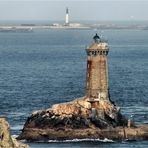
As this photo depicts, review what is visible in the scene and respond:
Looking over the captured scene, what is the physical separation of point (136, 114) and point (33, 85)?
2914 cm

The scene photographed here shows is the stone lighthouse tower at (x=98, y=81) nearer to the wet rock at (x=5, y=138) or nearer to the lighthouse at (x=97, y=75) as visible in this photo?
the lighthouse at (x=97, y=75)

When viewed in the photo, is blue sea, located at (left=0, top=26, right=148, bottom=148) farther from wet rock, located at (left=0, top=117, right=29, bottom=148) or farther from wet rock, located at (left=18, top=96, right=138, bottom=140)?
wet rock, located at (left=0, top=117, right=29, bottom=148)

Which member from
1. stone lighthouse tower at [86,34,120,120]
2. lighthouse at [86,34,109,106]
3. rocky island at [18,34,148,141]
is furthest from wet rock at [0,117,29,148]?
lighthouse at [86,34,109,106]

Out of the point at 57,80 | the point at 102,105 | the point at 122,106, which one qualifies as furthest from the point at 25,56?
the point at 102,105

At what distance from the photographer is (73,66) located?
465 feet

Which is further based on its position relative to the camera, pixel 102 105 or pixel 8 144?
pixel 102 105

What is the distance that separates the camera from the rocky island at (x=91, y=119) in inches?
2798

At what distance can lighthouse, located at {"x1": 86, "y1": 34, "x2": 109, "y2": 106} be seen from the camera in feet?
245

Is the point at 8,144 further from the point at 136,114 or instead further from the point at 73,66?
the point at 73,66

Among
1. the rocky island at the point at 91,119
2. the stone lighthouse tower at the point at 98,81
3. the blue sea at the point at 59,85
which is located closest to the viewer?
the rocky island at the point at 91,119

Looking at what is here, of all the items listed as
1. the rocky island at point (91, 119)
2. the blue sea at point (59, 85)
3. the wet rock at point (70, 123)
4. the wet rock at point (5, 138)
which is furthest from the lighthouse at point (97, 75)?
the wet rock at point (5, 138)

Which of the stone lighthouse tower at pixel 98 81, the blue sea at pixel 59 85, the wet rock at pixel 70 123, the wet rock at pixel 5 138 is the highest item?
the wet rock at pixel 5 138

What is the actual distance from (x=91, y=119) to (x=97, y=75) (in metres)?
4.06

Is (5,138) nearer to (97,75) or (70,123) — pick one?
(70,123)
